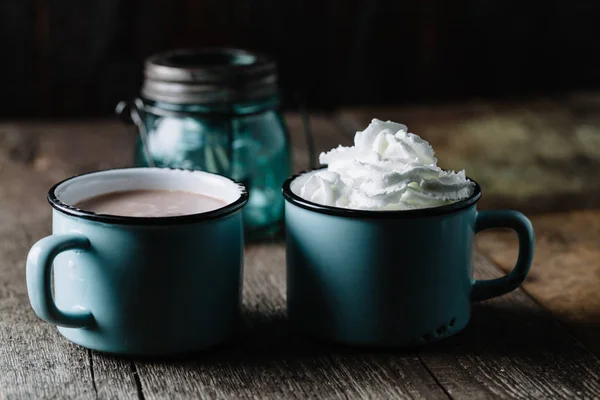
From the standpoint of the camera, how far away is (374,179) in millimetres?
735

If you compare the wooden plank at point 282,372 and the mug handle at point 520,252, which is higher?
the mug handle at point 520,252

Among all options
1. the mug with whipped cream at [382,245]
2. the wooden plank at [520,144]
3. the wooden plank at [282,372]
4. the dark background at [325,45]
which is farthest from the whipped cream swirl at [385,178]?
the dark background at [325,45]

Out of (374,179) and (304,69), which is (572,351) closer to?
(374,179)

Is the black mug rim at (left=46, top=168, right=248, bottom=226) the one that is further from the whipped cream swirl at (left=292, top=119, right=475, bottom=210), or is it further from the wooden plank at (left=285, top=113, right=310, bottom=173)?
the wooden plank at (left=285, top=113, right=310, bottom=173)

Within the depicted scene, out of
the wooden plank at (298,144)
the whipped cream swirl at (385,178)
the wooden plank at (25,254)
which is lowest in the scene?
the wooden plank at (298,144)

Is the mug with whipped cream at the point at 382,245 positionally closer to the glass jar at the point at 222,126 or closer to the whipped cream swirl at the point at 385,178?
the whipped cream swirl at the point at 385,178

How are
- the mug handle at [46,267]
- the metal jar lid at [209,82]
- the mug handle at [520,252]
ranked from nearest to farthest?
the mug handle at [46,267]
the mug handle at [520,252]
the metal jar lid at [209,82]

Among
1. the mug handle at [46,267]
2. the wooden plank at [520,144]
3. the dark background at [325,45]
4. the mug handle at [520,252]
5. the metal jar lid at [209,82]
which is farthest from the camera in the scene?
the dark background at [325,45]

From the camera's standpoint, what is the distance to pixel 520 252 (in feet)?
2.65

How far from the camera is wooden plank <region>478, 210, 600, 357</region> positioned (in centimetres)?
85

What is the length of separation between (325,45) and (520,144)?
618 mm

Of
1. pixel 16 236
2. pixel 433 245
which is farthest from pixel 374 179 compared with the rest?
pixel 16 236

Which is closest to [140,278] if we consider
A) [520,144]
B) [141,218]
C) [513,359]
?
[141,218]

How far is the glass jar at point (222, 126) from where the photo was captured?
1.02 meters
